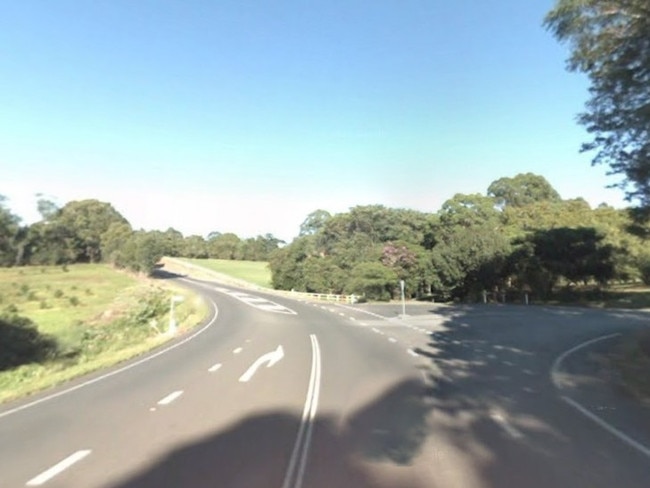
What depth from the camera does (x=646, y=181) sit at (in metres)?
19.8

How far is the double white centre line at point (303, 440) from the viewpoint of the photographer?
6.56m

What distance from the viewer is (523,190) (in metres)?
129

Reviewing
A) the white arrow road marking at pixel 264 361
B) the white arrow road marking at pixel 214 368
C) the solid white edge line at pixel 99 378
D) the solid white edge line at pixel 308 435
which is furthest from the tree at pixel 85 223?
the solid white edge line at pixel 308 435

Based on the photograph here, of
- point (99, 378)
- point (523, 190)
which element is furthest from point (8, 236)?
point (99, 378)

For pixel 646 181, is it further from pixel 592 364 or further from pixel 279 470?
pixel 279 470

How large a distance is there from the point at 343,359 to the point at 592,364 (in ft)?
23.4

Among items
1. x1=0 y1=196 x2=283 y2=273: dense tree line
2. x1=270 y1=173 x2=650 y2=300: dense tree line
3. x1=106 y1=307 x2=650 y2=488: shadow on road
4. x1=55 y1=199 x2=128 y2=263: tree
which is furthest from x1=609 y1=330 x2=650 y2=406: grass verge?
x1=55 y1=199 x2=128 y2=263: tree

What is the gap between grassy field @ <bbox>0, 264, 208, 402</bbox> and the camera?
19.1 meters

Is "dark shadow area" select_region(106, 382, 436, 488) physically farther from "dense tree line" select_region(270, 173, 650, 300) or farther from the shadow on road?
"dense tree line" select_region(270, 173, 650, 300)

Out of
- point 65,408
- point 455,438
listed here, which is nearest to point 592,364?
point 455,438

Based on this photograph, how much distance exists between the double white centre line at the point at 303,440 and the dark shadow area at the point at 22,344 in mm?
18807

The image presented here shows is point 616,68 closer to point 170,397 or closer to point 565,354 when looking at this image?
point 565,354

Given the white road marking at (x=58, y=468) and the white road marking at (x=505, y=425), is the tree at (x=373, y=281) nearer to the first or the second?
the white road marking at (x=505, y=425)

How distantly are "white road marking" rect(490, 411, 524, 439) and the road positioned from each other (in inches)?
1.7
